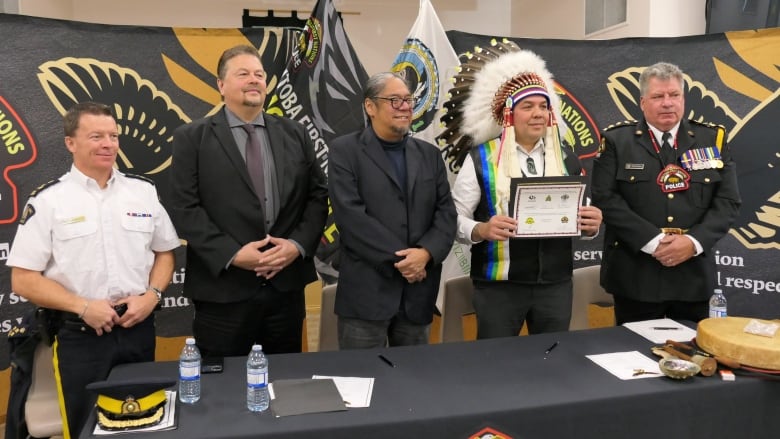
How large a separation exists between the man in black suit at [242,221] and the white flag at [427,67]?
121cm

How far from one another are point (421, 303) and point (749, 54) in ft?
9.47

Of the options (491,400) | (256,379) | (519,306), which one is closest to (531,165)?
(519,306)

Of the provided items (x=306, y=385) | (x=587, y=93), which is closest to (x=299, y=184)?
(x=306, y=385)

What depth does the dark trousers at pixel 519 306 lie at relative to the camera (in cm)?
248

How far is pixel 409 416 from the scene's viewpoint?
1.55 m

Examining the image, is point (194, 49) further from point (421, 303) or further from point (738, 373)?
point (738, 373)

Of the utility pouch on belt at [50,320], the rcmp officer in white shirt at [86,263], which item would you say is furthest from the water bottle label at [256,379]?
the utility pouch on belt at [50,320]

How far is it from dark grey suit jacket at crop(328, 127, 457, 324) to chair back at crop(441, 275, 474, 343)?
24.7 inches

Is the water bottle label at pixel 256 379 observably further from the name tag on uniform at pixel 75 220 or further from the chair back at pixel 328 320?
the chair back at pixel 328 320

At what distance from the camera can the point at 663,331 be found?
89.6 inches

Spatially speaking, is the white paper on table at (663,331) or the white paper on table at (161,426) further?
the white paper on table at (663,331)

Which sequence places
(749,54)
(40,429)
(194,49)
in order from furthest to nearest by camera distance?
(749,54), (194,49), (40,429)

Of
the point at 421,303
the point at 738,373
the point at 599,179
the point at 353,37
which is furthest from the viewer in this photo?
the point at 353,37

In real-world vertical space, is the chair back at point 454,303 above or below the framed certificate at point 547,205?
below
